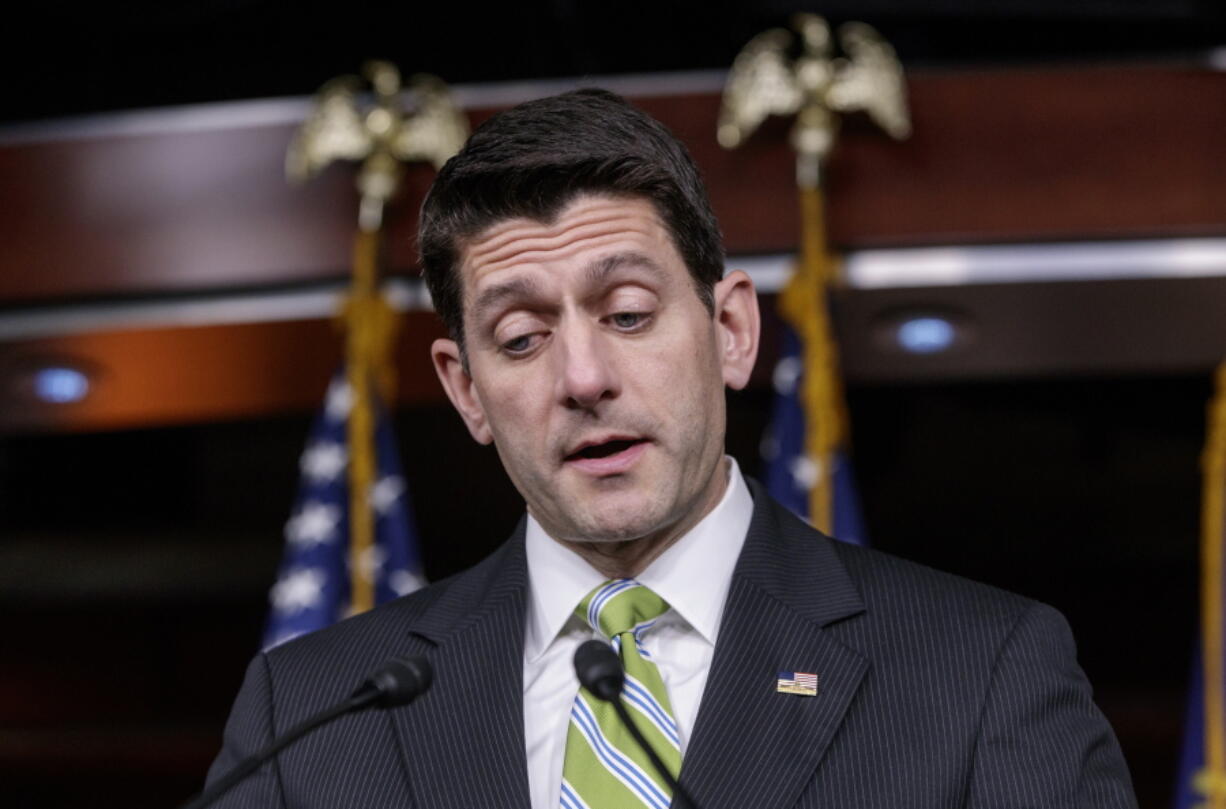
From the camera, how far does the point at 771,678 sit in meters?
1.36

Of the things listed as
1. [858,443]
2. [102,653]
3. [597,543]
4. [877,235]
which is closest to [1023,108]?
[877,235]

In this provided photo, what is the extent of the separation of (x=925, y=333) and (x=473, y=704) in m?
1.85

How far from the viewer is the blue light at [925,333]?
303 cm

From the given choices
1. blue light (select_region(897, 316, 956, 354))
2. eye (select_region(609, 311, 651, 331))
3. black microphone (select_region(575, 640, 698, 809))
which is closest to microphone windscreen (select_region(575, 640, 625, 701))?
black microphone (select_region(575, 640, 698, 809))

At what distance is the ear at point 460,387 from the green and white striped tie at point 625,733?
0.26m

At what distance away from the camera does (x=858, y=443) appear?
4289 mm

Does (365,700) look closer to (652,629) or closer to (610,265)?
(652,629)

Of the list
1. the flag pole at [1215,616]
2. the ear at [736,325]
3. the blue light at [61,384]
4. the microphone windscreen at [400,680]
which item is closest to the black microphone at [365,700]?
the microphone windscreen at [400,680]

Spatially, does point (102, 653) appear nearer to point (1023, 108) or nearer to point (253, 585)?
point (253, 585)

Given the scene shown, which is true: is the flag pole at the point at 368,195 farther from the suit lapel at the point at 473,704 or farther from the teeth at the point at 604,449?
the teeth at the point at 604,449

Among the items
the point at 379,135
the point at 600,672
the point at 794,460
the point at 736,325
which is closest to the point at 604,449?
the point at 736,325

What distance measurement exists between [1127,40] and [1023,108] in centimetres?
79

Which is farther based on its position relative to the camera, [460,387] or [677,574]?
[460,387]

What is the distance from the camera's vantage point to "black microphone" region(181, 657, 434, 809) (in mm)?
1149
